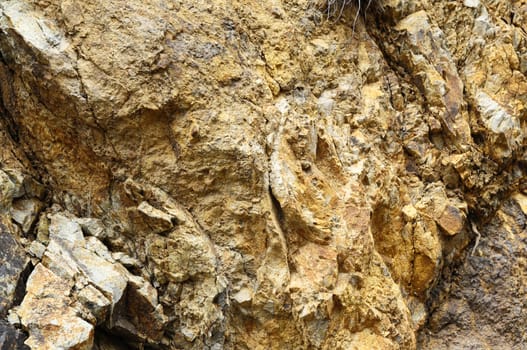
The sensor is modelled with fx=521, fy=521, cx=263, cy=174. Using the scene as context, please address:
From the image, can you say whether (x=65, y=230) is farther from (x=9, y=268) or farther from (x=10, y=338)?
(x=10, y=338)

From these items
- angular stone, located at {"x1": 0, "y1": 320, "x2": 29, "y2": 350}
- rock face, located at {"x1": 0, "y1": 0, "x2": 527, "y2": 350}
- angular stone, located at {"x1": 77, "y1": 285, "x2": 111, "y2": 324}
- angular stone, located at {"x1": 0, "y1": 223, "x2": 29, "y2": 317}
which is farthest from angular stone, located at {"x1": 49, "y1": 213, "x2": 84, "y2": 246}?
angular stone, located at {"x1": 0, "y1": 320, "x2": 29, "y2": 350}

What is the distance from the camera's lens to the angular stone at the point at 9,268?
239 cm

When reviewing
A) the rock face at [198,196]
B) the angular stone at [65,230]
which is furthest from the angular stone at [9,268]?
the angular stone at [65,230]

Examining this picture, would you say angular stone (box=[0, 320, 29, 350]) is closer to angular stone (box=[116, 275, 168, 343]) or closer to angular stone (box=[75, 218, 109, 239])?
angular stone (box=[116, 275, 168, 343])

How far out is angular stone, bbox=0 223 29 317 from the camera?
2.39 meters

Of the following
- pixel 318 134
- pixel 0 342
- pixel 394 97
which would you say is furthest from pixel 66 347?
pixel 394 97

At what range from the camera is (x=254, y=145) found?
313 cm

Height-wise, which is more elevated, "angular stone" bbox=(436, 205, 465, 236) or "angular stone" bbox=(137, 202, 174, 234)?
"angular stone" bbox=(137, 202, 174, 234)

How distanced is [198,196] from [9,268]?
1062 millimetres

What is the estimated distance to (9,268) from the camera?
97.7 inches

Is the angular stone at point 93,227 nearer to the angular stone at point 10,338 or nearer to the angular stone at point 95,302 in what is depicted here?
the angular stone at point 95,302

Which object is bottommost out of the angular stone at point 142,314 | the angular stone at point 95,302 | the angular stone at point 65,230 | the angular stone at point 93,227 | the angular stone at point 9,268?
the angular stone at point 142,314

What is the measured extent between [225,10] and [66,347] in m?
2.35

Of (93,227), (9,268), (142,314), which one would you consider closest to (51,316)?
(9,268)
